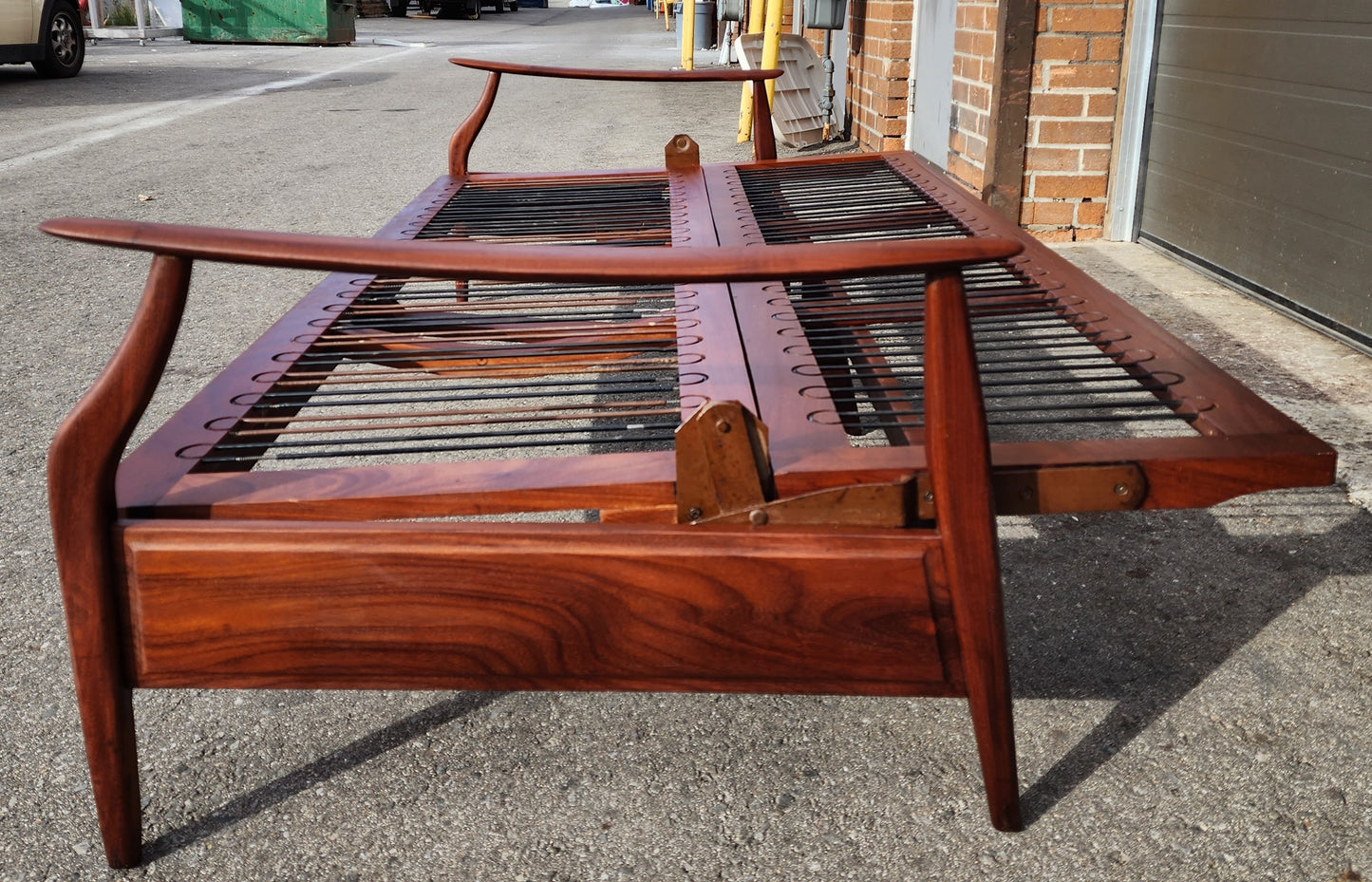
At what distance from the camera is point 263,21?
20500 mm

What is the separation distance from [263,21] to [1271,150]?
63.9 ft

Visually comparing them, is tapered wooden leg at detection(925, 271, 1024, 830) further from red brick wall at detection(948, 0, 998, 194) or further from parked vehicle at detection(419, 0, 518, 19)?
parked vehicle at detection(419, 0, 518, 19)

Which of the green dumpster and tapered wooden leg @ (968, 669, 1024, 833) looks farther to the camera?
the green dumpster

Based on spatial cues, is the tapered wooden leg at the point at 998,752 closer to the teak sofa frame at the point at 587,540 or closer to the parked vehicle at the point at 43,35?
the teak sofa frame at the point at 587,540

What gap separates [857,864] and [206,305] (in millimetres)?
3693

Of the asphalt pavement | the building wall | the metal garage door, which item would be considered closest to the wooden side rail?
the building wall

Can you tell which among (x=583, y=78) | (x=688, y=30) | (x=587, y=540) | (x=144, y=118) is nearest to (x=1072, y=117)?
(x=583, y=78)

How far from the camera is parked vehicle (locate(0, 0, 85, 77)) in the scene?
1194 cm

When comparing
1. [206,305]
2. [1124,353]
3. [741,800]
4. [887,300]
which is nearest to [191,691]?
[741,800]

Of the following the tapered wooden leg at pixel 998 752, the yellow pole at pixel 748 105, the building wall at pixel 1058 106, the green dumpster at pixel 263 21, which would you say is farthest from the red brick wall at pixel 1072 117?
the green dumpster at pixel 263 21

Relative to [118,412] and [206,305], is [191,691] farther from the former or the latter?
[206,305]

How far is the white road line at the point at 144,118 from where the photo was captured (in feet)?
26.3

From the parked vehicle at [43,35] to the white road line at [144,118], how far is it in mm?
Answer: 1880

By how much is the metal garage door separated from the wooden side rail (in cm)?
161
